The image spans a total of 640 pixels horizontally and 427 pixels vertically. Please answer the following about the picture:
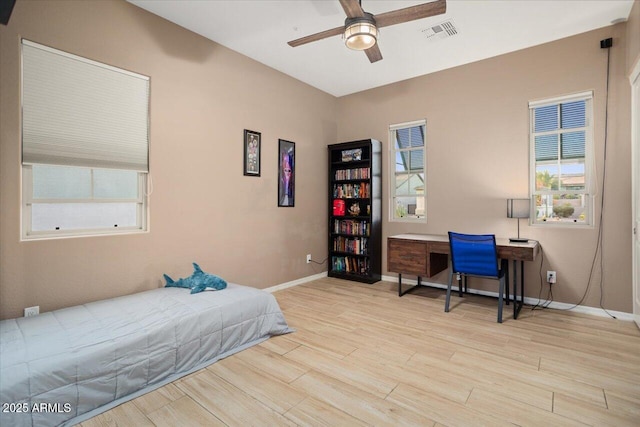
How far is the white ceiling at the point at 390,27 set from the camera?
297 centimetres

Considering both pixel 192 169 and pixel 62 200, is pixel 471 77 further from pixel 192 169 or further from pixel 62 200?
pixel 62 200

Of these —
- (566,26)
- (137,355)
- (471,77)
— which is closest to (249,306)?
(137,355)

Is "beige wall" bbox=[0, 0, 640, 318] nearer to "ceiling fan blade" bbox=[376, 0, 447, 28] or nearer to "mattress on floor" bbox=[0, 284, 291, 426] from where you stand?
"mattress on floor" bbox=[0, 284, 291, 426]

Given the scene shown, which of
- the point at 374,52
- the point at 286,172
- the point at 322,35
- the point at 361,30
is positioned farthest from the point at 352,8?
the point at 286,172

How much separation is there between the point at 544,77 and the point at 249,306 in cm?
421

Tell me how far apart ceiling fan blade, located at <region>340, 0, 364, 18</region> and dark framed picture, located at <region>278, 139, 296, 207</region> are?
2192 millimetres

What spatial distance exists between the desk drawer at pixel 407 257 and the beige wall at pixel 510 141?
821 millimetres

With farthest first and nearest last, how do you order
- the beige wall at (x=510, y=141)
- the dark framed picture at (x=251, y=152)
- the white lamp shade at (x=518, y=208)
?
the dark framed picture at (x=251, y=152) < the white lamp shade at (x=518, y=208) < the beige wall at (x=510, y=141)

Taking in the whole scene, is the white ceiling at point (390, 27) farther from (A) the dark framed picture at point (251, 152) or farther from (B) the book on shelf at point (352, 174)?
(B) the book on shelf at point (352, 174)

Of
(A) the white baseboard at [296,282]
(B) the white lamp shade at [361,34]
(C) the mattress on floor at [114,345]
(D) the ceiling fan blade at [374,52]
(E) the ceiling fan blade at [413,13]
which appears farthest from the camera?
(A) the white baseboard at [296,282]

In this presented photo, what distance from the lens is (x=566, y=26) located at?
3.34 meters

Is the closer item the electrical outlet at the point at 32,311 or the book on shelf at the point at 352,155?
the electrical outlet at the point at 32,311

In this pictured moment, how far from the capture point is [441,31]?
339 centimetres

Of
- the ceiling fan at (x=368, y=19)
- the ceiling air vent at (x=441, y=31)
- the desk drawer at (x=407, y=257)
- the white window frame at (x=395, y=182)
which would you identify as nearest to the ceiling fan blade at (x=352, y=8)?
the ceiling fan at (x=368, y=19)
